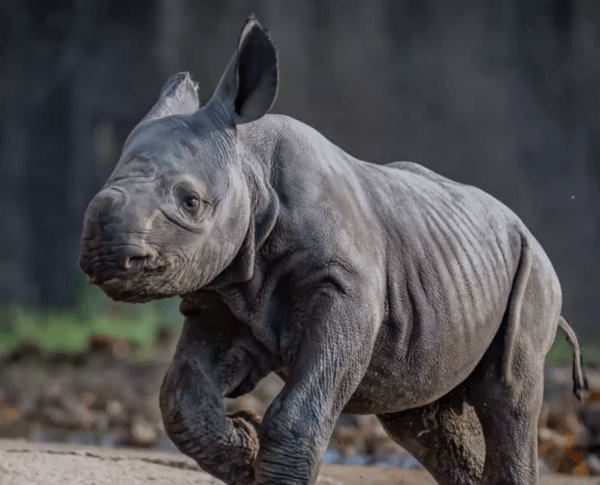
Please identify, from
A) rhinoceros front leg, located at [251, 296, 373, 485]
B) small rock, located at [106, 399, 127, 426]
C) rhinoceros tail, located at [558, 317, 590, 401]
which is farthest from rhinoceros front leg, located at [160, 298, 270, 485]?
small rock, located at [106, 399, 127, 426]

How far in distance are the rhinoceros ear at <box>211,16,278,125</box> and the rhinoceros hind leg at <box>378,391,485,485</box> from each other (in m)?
1.44

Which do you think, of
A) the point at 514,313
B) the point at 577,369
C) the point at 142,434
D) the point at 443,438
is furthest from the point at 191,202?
the point at 142,434

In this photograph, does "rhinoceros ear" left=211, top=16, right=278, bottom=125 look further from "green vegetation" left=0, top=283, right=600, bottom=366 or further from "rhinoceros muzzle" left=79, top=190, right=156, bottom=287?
"green vegetation" left=0, top=283, right=600, bottom=366

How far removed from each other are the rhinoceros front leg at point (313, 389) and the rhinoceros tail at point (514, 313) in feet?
2.47

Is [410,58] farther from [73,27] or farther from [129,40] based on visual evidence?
[73,27]

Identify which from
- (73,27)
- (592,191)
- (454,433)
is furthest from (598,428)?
(73,27)

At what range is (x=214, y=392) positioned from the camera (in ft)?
9.63

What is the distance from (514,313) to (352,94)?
5.69 meters

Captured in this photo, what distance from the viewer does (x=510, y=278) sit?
3445mm

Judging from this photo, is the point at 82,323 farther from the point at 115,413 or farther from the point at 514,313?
the point at 514,313

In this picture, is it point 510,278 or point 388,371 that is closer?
point 388,371

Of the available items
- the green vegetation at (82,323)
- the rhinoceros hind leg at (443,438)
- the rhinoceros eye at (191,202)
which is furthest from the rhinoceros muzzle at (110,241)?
the green vegetation at (82,323)

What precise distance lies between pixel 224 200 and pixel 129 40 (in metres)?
7.05

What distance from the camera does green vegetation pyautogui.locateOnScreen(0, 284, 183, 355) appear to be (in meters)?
9.16
